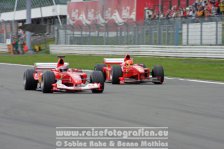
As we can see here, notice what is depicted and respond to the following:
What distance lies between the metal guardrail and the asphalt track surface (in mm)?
16445

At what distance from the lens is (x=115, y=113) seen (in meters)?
11.2

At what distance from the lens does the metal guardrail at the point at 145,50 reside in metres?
33.1

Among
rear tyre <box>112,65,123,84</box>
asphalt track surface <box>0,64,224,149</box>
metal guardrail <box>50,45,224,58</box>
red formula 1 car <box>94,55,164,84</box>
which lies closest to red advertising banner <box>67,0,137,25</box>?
metal guardrail <box>50,45,224,58</box>

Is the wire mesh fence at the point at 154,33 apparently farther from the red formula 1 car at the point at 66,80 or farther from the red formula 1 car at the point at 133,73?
the red formula 1 car at the point at 66,80

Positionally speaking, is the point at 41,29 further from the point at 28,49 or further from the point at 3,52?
the point at 3,52

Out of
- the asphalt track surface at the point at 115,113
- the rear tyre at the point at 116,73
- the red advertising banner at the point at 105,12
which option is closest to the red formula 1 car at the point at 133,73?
the rear tyre at the point at 116,73

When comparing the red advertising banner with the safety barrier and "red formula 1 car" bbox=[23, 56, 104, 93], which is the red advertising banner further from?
"red formula 1 car" bbox=[23, 56, 104, 93]

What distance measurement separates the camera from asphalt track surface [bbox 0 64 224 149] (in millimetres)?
8398

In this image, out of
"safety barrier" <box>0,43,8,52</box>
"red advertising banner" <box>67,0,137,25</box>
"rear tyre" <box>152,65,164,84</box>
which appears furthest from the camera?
"safety barrier" <box>0,43,8,52</box>

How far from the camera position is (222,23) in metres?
32.1

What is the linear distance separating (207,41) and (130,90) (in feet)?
56.7

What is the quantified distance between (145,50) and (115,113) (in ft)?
90.7

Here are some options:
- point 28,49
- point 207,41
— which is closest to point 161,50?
point 207,41

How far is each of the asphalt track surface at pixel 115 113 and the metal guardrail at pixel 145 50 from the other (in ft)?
54.0
